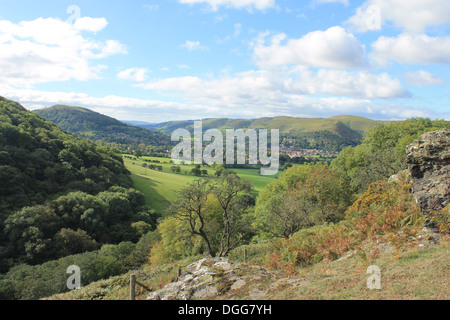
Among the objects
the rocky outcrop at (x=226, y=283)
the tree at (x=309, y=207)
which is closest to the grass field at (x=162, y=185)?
the tree at (x=309, y=207)

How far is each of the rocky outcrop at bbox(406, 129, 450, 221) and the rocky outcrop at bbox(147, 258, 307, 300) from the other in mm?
5999

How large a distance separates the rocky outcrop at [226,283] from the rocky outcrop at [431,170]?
600 centimetres

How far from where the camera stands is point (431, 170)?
34.7ft

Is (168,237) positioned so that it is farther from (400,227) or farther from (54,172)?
(54,172)

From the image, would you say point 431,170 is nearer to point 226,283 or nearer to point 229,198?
point 226,283

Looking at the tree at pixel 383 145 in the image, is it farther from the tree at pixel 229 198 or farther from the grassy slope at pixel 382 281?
the grassy slope at pixel 382 281

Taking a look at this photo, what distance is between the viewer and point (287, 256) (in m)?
11.3

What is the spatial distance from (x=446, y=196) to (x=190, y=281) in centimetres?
995

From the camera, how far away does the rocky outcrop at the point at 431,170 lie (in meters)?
9.61

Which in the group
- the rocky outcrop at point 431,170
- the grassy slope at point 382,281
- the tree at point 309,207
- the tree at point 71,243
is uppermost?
the rocky outcrop at point 431,170

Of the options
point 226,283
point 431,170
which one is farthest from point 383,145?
point 226,283

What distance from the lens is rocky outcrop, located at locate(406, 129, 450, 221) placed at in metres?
9.61

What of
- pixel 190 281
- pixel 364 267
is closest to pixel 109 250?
pixel 190 281

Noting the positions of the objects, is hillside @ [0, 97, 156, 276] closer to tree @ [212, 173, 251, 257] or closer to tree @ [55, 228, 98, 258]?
tree @ [55, 228, 98, 258]
